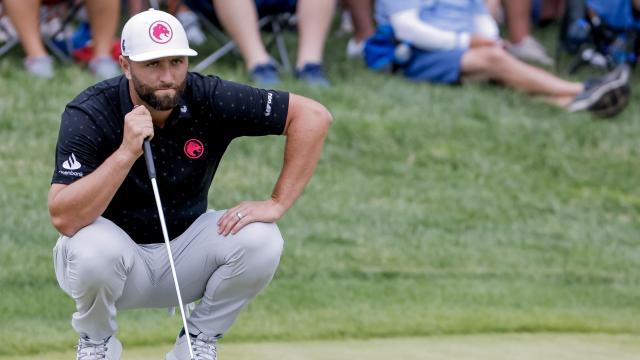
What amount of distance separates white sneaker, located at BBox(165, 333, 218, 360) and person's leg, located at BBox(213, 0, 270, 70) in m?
4.02

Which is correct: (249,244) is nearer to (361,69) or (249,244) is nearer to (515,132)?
(515,132)

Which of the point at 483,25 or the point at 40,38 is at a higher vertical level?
the point at 40,38

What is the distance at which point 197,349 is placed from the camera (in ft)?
15.0

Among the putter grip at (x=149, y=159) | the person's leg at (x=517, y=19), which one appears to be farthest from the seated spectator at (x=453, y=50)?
the putter grip at (x=149, y=159)

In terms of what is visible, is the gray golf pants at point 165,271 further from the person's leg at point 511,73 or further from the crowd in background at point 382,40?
the person's leg at point 511,73

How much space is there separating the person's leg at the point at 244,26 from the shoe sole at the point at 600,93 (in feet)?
6.63

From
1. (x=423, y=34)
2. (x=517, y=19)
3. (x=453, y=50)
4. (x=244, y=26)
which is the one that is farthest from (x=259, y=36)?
(x=517, y=19)

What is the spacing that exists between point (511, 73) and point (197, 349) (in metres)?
4.94

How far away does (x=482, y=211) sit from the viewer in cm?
739

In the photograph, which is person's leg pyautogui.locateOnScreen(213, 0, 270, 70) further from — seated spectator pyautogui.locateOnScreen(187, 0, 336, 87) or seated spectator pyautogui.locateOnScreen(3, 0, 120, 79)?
seated spectator pyautogui.locateOnScreen(3, 0, 120, 79)

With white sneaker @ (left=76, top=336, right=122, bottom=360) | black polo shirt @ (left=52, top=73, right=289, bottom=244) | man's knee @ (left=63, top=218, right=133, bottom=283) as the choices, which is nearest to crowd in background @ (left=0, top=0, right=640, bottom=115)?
black polo shirt @ (left=52, top=73, right=289, bottom=244)

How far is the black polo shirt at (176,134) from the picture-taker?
4316 millimetres

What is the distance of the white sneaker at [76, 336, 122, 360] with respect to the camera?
176 inches

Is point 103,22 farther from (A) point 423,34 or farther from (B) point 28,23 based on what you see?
(A) point 423,34
